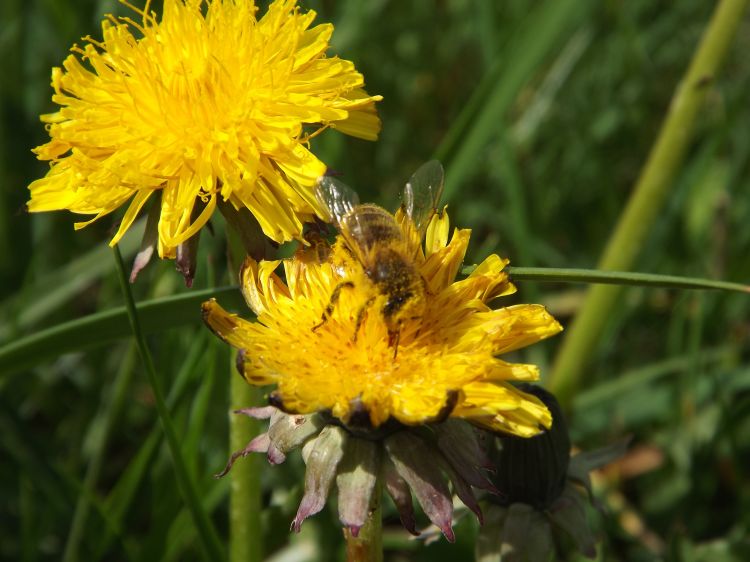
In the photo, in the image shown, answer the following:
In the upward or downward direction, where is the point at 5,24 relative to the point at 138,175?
upward

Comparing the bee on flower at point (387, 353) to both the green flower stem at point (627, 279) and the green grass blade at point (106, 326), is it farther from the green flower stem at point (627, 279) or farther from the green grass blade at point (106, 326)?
the green grass blade at point (106, 326)

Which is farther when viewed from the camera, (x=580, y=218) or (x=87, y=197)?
(x=580, y=218)

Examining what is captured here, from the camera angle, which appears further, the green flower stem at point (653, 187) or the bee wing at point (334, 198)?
the green flower stem at point (653, 187)

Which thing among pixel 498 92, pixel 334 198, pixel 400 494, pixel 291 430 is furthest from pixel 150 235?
pixel 498 92

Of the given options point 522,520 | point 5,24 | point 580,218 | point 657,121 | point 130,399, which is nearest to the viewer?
point 522,520

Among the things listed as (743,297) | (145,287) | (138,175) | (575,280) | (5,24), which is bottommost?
(743,297)

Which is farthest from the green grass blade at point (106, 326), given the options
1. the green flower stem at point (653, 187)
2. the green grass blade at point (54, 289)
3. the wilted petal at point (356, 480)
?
the green flower stem at point (653, 187)

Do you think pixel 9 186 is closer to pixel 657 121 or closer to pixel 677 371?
pixel 677 371

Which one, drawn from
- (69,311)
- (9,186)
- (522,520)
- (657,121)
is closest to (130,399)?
(69,311)

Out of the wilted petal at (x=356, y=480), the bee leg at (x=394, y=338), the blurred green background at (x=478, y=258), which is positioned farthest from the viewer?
the blurred green background at (x=478, y=258)
